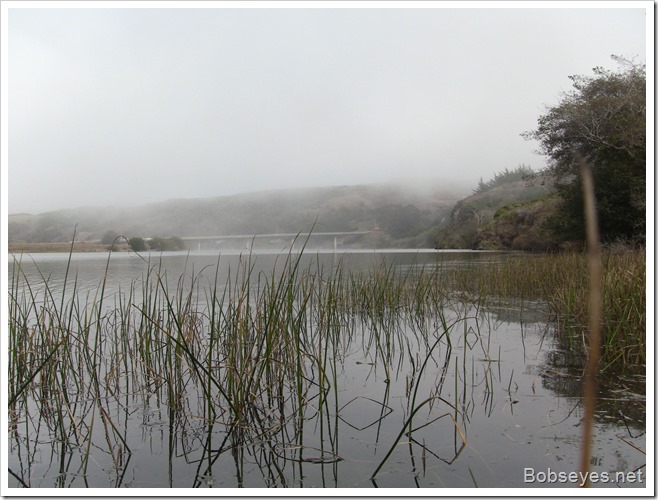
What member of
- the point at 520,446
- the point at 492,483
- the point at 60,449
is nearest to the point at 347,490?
the point at 492,483

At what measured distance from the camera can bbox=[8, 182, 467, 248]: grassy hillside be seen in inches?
240

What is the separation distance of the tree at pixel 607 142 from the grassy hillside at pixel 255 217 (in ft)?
14.8

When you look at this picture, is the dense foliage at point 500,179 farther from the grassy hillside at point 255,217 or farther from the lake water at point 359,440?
the lake water at point 359,440

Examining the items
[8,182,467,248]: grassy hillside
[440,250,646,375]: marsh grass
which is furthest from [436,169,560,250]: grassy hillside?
[440,250,646,375]: marsh grass

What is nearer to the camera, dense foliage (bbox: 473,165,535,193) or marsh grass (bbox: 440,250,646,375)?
marsh grass (bbox: 440,250,646,375)

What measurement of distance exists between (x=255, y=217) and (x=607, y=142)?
8.77 metres

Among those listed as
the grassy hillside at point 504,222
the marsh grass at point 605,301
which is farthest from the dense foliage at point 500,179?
the marsh grass at point 605,301

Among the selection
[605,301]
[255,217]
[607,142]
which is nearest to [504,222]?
[607,142]

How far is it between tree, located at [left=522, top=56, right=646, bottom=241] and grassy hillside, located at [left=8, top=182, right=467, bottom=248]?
4.51 m

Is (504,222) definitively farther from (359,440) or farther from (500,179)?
(359,440)

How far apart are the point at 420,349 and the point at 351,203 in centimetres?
965

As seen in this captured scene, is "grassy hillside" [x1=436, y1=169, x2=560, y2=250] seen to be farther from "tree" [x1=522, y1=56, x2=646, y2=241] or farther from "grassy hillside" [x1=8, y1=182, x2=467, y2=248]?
"grassy hillside" [x1=8, y1=182, x2=467, y2=248]

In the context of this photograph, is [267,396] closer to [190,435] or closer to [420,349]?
[190,435]

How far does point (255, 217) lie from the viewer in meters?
9.09
